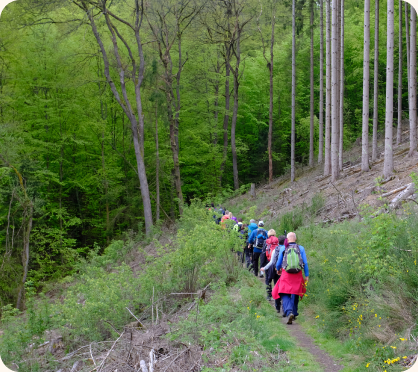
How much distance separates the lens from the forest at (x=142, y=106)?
19234 mm

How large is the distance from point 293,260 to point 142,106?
68.3 feet

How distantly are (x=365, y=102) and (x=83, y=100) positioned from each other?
17.6 metres

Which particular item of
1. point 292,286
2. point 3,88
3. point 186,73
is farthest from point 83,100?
point 292,286

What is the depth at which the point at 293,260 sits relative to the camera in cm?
775

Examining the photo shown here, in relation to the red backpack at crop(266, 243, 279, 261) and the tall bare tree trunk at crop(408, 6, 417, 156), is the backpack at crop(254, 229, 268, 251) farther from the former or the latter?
the tall bare tree trunk at crop(408, 6, 417, 156)

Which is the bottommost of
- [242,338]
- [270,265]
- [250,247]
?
[250,247]

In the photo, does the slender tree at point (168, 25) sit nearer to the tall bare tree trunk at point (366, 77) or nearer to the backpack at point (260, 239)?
the tall bare tree trunk at point (366, 77)

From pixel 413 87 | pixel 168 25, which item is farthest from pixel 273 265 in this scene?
pixel 168 25

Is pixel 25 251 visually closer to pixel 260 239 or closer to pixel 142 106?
pixel 260 239

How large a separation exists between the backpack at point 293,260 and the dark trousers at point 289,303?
0.58 metres

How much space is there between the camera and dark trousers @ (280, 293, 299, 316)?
26.2 ft

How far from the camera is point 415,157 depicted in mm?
15414

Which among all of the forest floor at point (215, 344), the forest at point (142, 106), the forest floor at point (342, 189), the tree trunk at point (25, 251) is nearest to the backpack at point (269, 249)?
the forest floor at point (215, 344)

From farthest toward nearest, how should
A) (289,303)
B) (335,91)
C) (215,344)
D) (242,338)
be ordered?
(335,91) < (289,303) < (242,338) < (215,344)
